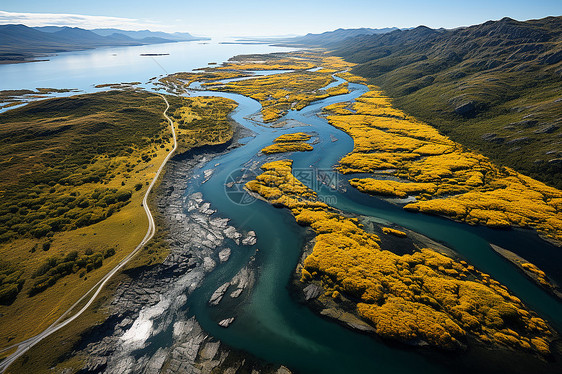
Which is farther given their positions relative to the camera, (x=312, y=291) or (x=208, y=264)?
(x=208, y=264)

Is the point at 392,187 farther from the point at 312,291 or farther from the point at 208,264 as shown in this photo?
the point at 208,264

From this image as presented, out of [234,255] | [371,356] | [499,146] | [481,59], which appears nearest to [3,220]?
[234,255]

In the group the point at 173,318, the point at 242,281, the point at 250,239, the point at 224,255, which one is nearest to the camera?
the point at 173,318

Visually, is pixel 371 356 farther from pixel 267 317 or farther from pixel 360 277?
pixel 267 317

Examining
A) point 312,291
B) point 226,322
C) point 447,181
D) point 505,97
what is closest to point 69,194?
point 226,322

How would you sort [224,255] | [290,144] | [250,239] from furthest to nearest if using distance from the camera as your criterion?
[290,144], [250,239], [224,255]

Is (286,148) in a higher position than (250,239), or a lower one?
higher

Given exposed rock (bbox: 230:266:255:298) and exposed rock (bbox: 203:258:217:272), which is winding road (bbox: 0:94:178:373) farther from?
exposed rock (bbox: 230:266:255:298)
